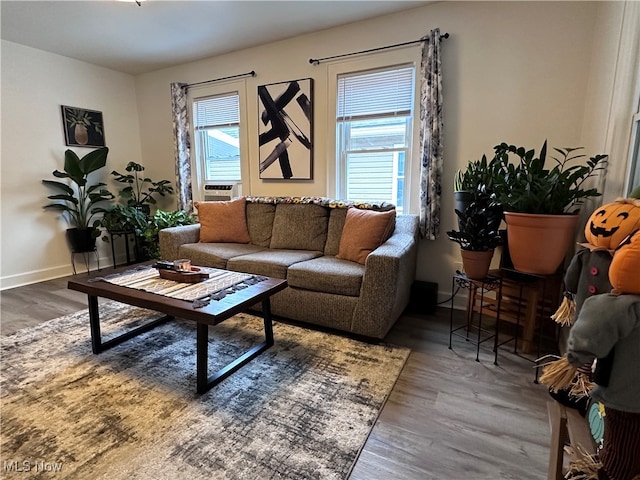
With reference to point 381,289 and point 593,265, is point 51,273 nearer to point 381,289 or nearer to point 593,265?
point 381,289

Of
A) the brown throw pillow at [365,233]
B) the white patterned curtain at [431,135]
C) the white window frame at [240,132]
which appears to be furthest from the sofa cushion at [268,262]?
the white window frame at [240,132]

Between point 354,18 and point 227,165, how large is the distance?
7.06 feet

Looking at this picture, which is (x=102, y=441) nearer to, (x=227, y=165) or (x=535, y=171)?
(x=535, y=171)

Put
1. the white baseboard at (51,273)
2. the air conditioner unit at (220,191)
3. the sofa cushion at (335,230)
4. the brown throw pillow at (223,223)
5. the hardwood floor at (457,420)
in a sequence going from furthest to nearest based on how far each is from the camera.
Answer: the air conditioner unit at (220,191) < the white baseboard at (51,273) < the brown throw pillow at (223,223) < the sofa cushion at (335,230) < the hardwood floor at (457,420)

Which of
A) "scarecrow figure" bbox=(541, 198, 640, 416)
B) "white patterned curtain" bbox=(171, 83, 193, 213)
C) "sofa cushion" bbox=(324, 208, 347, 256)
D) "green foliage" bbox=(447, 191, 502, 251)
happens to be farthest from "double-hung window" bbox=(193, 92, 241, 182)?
"scarecrow figure" bbox=(541, 198, 640, 416)

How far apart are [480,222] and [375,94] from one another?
1704 millimetres

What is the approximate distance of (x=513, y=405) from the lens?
1.64 m

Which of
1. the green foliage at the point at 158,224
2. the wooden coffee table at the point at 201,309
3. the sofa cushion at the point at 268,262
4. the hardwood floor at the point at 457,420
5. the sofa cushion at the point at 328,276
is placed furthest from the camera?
the green foliage at the point at 158,224

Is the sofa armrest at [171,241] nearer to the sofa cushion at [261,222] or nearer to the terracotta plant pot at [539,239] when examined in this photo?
the sofa cushion at [261,222]

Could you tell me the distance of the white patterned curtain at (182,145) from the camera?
4.13 m

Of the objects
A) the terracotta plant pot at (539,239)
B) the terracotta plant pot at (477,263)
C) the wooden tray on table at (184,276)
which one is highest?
the terracotta plant pot at (539,239)

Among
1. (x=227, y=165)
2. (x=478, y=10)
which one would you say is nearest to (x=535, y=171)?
(x=478, y=10)

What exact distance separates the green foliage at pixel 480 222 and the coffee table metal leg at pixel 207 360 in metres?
1.33

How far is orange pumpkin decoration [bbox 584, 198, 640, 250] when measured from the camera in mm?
939
